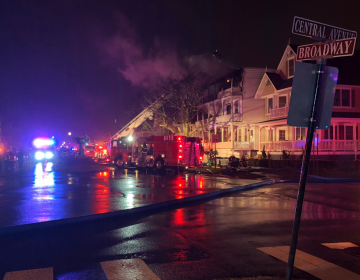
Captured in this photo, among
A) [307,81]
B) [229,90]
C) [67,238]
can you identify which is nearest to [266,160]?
[229,90]

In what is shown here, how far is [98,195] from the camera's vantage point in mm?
12977

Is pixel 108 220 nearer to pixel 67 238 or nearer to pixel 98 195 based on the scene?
pixel 67 238

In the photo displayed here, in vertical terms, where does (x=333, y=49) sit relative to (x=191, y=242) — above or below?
above

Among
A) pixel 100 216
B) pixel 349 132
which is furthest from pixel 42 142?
pixel 100 216

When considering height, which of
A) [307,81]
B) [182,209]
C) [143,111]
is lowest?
[182,209]

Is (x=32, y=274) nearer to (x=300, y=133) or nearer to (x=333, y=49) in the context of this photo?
(x=333, y=49)

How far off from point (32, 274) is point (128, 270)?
1390mm

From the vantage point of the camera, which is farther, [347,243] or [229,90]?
[229,90]

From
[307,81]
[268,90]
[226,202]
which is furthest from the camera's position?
[268,90]

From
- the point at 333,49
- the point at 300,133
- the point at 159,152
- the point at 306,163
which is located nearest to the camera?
the point at 306,163

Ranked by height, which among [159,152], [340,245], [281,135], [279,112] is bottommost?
[340,245]

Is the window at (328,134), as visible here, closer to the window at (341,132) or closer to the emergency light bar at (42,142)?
the window at (341,132)

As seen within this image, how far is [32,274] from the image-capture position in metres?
5.12

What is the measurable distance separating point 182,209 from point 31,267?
6.06 m
